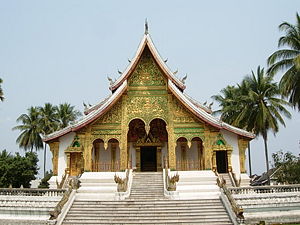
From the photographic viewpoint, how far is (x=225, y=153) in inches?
760

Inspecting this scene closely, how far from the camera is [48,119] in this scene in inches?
1508

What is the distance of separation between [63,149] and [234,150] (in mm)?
9712

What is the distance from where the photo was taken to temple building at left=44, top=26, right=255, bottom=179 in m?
17.6

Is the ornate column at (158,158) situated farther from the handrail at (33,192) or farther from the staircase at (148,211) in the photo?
the handrail at (33,192)

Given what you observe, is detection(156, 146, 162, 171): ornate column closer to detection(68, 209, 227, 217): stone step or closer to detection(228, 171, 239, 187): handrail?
detection(228, 171, 239, 187): handrail

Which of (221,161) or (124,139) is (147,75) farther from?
(221,161)

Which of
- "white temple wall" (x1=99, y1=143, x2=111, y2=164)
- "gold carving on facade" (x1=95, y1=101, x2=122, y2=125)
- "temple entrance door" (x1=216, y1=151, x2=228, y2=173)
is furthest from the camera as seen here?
"temple entrance door" (x1=216, y1=151, x2=228, y2=173)

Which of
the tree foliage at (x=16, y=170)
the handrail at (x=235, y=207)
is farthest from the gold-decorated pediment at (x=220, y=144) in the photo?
the tree foliage at (x=16, y=170)

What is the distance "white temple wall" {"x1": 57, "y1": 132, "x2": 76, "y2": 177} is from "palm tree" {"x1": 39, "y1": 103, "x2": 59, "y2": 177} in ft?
63.0

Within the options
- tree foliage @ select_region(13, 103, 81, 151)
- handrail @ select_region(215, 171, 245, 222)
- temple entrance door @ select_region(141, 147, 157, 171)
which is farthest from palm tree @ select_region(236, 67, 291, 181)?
tree foliage @ select_region(13, 103, 81, 151)

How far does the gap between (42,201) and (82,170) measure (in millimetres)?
5035

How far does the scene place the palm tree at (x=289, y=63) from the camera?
15781 millimetres

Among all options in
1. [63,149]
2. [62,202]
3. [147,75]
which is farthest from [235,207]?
[63,149]

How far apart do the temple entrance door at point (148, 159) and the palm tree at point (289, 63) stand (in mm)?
8201
